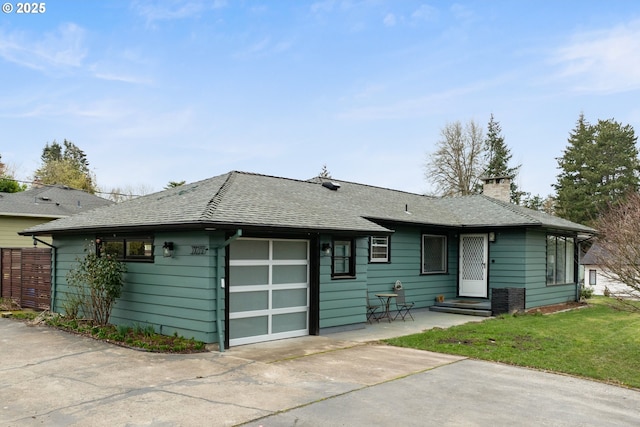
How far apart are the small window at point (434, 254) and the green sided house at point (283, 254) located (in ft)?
0.10

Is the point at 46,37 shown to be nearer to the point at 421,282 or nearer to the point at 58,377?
the point at 58,377

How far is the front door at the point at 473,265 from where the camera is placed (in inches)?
559

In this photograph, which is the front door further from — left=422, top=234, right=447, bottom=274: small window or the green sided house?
left=422, top=234, right=447, bottom=274: small window

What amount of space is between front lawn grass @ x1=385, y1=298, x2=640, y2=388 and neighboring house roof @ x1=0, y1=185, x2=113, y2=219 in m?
15.1

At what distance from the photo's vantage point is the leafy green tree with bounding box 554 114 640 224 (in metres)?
35.2

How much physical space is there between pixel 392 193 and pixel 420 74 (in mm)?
4015

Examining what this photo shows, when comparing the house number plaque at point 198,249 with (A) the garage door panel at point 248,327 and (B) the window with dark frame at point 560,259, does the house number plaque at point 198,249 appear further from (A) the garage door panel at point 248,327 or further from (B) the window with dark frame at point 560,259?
(B) the window with dark frame at point 560,259

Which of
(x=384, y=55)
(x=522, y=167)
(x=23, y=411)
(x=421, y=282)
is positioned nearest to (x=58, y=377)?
(x=23, y=411)

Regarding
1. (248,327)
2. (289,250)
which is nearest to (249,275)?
(248,327)

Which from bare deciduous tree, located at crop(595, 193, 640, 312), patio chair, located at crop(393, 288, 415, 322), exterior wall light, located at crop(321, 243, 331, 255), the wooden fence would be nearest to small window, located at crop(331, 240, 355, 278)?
exterior wall light, located at crop(321, 243, 331, 255)

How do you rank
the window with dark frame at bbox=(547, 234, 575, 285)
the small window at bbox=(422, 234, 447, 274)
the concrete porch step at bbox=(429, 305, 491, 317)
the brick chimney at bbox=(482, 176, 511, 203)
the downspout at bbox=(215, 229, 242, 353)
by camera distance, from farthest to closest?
1. the brick chimney at bbox=(482, 176, 511, 203)
2. the window with dark frame at bbox=(547, 234, 575, 285)
3. the small window at bbox=(422, 234, 447, 274)
4. the concrete porch step at bbox=(429, 305, 491, 317)
5. the downspout at bbox=(215, 229, 242, 353)

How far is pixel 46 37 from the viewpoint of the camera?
43.3 ft

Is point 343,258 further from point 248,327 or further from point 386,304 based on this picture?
point 248,327

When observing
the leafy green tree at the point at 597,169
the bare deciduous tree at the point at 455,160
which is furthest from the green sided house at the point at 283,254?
the leafy green tree at the point at 597,169
